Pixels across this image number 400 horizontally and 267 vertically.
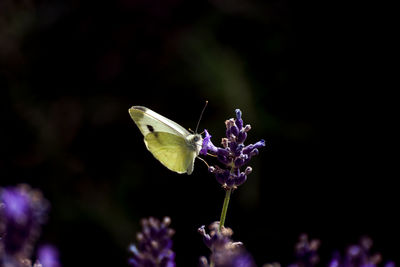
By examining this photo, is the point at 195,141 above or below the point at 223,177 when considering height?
above

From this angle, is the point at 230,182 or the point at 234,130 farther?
the point at 234,130

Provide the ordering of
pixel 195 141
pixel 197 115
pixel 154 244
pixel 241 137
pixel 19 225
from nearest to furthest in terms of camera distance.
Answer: pixel 19 225 → pixel 154 244 → pixel 241 137 → pixel 195 141 → pixel 197 115

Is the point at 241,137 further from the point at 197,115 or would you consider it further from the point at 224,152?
the point at 197,115

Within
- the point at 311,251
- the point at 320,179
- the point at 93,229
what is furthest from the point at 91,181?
the point at 311,251

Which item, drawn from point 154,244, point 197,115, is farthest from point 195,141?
point 197,115

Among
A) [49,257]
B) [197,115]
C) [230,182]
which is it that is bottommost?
[49,257]

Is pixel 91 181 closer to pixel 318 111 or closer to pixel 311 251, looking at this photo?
pixel 318 111

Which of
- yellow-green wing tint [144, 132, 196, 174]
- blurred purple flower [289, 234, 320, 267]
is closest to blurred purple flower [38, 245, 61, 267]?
blurred purple flower [289, 234, 320, 267]

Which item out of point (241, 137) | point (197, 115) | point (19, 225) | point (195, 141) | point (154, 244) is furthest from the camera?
point (197, 115)
